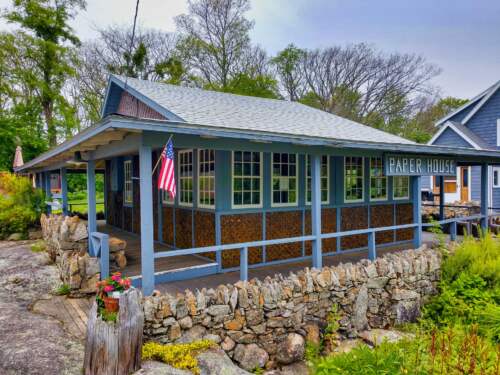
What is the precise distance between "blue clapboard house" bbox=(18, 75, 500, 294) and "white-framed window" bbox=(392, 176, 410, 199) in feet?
0.09

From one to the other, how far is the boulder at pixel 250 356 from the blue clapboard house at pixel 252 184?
96 centimetres

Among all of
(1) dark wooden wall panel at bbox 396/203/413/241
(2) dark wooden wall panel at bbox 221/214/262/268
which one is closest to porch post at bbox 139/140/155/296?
(2) dark wooden wall panel at bbox 221/214/262/268

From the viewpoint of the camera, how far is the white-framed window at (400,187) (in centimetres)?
936

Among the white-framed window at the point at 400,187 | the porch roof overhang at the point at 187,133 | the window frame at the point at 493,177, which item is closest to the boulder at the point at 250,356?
the porch roof overhang at the point at 187,133

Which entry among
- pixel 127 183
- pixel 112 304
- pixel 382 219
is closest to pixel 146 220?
pixel 112 304

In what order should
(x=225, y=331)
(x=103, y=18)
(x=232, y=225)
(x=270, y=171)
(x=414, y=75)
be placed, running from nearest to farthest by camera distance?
(x=225, y=331) → (x=232, y=225) → (x=270, y=171) → (x=103, y=18) → (x=414, y=75)

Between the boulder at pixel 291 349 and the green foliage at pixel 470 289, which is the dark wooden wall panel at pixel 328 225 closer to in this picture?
the green foliage at pixel 470 289

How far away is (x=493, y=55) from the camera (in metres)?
23.4

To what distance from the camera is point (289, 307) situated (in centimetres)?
517

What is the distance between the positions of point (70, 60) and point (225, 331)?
23.6 meters

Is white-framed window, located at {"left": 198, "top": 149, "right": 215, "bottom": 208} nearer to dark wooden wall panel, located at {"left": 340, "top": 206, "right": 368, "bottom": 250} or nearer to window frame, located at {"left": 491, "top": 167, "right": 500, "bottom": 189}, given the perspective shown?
dark wooden wall panel, located at {"left": 340, "top": 206, "right": 368, "bottom": 250}

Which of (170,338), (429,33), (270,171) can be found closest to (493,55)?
(429,33)

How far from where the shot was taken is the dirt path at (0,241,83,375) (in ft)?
12.2

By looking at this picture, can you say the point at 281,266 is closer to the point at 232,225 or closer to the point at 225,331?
the point at 232,225
